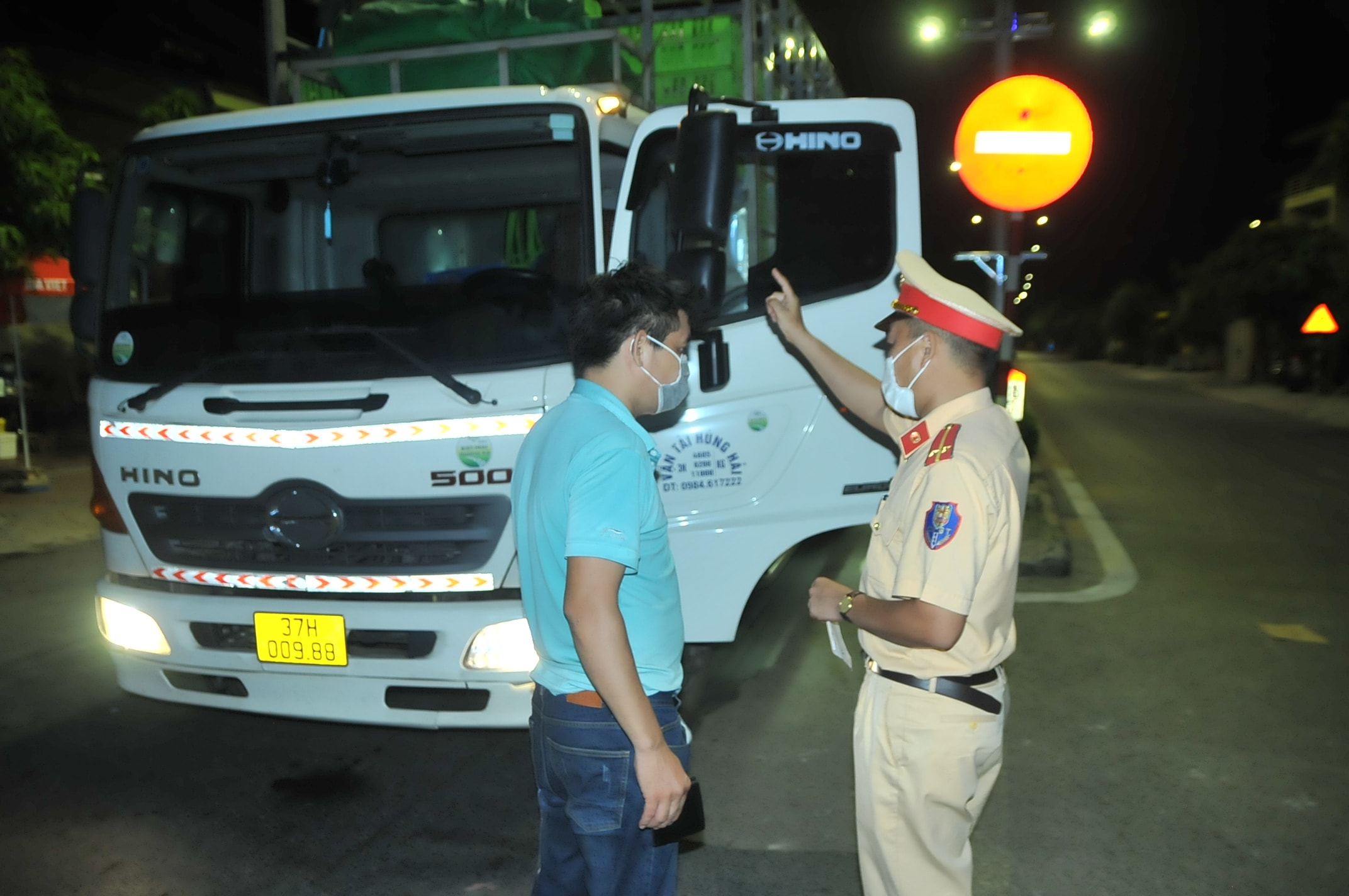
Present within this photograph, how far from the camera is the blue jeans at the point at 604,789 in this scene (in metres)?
2.00

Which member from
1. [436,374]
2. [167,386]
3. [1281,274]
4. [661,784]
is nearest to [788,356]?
[436,374]

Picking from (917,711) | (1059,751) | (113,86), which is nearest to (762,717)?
(1059,751)

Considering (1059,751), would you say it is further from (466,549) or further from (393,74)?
(393,74)

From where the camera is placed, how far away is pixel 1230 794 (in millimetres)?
3832

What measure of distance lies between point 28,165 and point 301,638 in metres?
7.17

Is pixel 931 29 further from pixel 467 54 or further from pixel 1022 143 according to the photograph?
pixel 467 54

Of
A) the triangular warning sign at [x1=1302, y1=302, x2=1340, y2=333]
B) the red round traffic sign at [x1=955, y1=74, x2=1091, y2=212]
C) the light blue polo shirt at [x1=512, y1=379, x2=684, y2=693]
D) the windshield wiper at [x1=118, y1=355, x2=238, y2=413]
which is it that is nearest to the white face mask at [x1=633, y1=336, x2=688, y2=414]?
the light blue polo shirt at [x1=512, y1=379, x2=684, y2=693]

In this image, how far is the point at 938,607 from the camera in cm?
207

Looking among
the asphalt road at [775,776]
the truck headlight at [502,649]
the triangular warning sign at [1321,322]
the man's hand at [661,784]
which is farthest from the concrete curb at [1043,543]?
the triangular warning sign at [1321,322]

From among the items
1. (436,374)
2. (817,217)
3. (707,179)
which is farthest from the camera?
(817,217)

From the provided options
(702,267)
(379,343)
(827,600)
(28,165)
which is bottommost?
(827,600)

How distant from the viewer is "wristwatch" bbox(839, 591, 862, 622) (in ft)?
7.46

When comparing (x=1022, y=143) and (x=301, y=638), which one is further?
(x=1022, y=143)

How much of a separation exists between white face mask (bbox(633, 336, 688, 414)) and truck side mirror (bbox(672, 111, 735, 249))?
94cm
